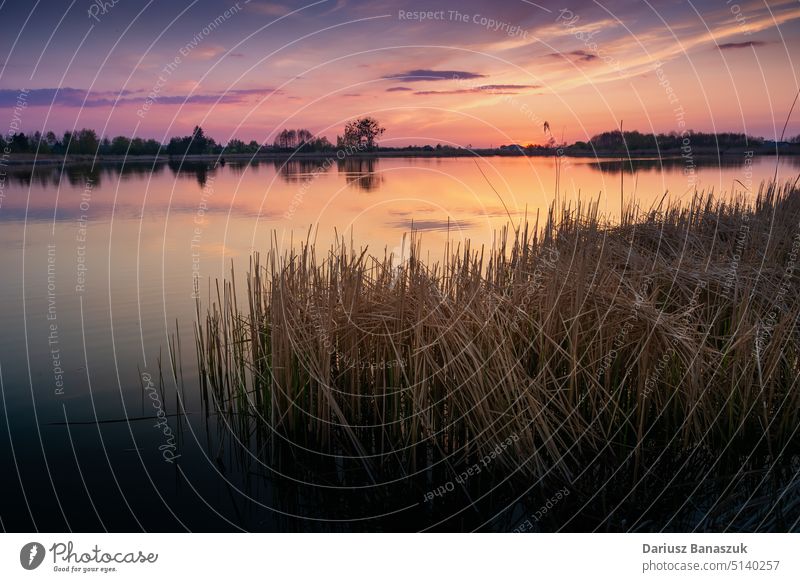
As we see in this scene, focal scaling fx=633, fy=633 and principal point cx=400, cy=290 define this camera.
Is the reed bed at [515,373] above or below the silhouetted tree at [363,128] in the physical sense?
below

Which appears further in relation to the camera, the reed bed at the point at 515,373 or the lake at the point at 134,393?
the lake at the point at 134,393

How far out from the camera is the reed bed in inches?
163

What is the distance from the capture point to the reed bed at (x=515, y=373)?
13.6 ft

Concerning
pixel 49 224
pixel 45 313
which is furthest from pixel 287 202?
pixel 45 313
